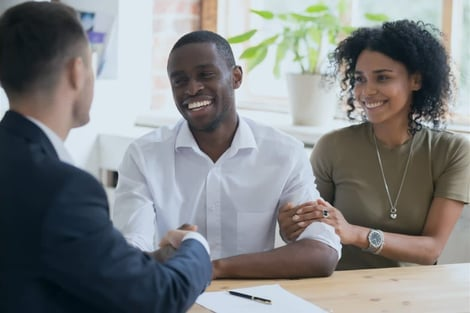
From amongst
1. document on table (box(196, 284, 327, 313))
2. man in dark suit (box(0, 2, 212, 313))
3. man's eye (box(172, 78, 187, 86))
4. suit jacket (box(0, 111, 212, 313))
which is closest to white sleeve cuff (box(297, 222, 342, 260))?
document on table (box(196, 284, 327, 313))

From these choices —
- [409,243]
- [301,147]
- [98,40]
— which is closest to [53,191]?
[301,147]

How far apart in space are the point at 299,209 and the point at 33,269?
3.26 feet

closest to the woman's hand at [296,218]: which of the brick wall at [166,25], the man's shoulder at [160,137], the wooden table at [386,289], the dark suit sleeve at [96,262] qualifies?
the wooden table at [386,289]

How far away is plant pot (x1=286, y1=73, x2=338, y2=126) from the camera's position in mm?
3072

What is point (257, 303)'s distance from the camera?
1646 mm

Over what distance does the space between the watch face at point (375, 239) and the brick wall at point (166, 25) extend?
183cm

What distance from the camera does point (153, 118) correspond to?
3.61 m

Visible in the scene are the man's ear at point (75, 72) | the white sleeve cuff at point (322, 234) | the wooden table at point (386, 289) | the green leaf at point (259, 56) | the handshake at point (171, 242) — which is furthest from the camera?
the green leaf at point (259, 56)

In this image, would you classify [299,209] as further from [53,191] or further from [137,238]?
[53,191]

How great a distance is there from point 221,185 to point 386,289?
57 centimetres

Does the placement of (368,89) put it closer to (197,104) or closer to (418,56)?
(418,56)

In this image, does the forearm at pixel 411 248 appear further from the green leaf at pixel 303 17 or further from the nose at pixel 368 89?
the green leaf at pixel 303 17

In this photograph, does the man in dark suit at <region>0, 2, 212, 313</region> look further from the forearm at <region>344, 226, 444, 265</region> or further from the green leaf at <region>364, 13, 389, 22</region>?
the green leaf at <region>364, 13, 389, 22</region>

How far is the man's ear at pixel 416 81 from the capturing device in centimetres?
245
